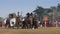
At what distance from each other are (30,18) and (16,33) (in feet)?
19.5

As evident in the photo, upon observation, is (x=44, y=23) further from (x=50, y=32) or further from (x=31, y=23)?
(x=50, y=32)

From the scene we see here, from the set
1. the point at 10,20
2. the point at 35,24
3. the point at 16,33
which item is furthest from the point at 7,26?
the point at 16,33

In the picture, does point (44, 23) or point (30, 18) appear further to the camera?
point (44, 23)

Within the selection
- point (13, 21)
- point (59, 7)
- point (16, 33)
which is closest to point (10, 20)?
point (13, 21)

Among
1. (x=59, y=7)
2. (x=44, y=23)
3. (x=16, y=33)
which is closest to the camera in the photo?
(x=16, y=33)

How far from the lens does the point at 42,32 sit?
20953mm

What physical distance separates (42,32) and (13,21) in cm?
642

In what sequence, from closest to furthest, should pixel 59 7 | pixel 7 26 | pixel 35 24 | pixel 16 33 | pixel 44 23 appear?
pixel 16 33
pixel 35 24
pixel 7 26
pixel 44 23
pixel 59 7

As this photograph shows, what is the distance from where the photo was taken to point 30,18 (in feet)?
86.8

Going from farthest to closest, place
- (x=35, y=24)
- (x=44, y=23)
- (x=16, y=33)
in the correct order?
(x=44, y=23)
(x=35, y=24)
(x=16, y=33)

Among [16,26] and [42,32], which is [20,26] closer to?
[16,26]

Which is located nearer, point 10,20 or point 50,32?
point 50,32

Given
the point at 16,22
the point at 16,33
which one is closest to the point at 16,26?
the point at 16,22

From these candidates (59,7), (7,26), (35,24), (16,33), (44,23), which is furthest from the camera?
(59,7)
